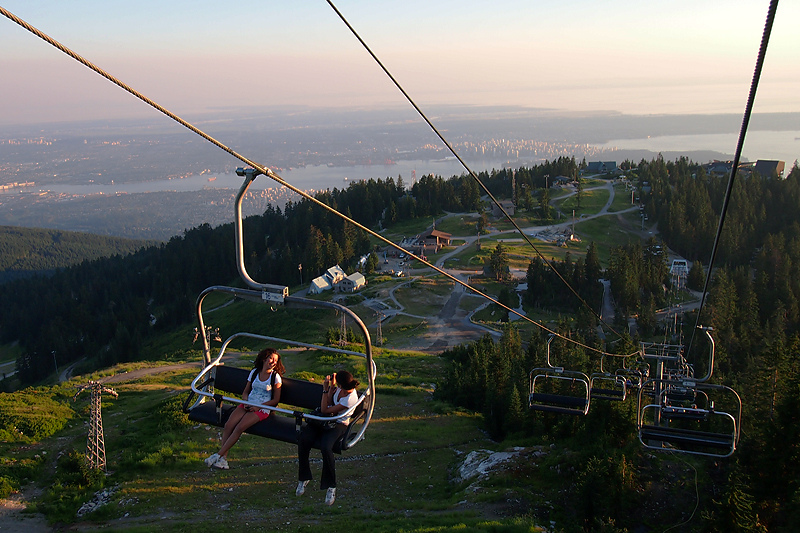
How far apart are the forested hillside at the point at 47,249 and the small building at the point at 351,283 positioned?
107 metres

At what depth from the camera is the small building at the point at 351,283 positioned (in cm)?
5991

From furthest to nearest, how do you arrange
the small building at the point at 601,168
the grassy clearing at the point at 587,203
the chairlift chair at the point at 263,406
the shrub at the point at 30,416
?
the small building at the point at 601,168 → the grassy clearing at the point at 587,203 → the shrub at the point at 30,416 → the chairlift chair at the point at 263,406

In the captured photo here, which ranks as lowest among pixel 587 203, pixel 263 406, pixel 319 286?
pixel 319 286

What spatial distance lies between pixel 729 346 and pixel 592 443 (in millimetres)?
27514

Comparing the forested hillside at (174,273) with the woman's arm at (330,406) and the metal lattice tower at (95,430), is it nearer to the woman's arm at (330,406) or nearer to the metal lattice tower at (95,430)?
the metal lattice tower at (95,430)

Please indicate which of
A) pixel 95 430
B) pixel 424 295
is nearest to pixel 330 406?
pixel 95 430

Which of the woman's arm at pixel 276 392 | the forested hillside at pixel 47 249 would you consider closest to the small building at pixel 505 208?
the woman's arm at pixel 276 392

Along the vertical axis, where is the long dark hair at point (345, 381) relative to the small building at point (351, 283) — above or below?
above

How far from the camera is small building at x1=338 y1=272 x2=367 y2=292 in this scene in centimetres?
5991

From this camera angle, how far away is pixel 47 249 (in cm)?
15088

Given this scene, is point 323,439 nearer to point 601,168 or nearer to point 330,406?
point 330,406

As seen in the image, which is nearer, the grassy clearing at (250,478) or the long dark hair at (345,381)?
the long dark hair at (345,381)

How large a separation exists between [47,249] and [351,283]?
129m

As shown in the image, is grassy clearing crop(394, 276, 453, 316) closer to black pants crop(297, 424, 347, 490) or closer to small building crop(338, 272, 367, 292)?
small building crop(338, 272, 367, 292)
